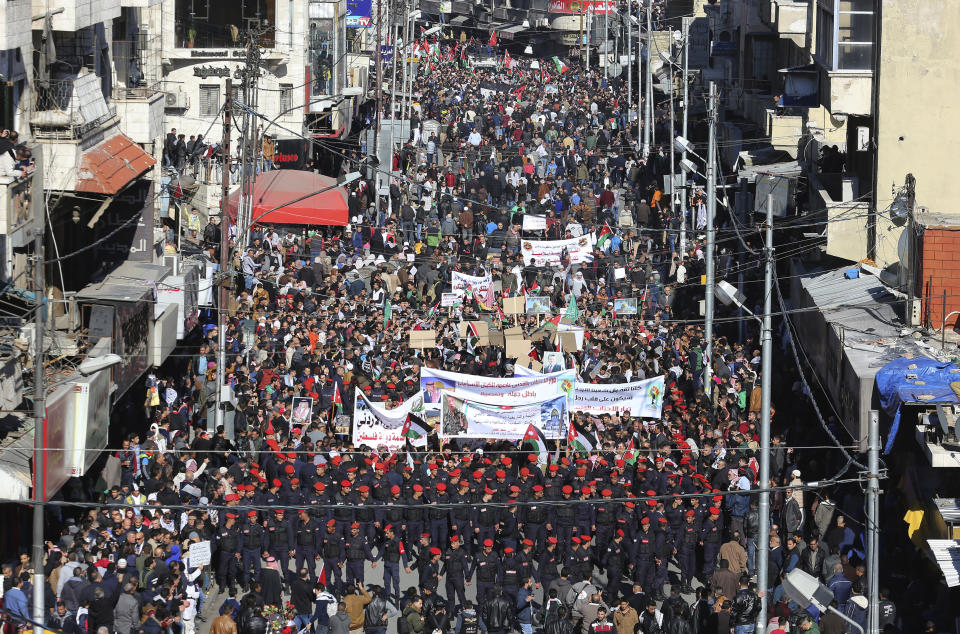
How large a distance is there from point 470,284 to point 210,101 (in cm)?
1744

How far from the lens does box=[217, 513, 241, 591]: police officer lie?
74.9 ft

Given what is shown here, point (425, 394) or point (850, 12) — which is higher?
point (850, 12)

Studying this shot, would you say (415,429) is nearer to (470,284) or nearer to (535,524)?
(535,524)

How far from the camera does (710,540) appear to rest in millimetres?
23609

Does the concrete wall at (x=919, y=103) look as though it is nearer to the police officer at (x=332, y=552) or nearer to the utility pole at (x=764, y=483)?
the utility pole at (x=764, y=483)

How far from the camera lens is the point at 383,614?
20688 mm

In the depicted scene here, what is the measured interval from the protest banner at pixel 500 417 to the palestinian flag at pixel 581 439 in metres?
0.24

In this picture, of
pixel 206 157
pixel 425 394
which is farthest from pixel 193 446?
pixel 206 157

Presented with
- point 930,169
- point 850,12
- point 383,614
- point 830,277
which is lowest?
point 383,614

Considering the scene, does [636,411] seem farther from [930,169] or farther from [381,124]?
[381,124]

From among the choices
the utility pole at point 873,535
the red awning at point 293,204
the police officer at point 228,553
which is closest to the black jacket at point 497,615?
the police officer at point 228,553

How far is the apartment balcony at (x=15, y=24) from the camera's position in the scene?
2350cm

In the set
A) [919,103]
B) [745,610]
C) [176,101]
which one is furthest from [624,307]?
[176,101]

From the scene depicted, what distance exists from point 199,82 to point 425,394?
1001 inches
